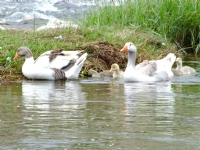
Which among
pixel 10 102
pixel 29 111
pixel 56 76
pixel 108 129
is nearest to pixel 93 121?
pixel 108 129

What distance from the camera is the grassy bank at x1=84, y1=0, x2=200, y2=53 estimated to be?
17.9 meters

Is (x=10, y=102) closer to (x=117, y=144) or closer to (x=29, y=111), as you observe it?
(x=29, y=111)

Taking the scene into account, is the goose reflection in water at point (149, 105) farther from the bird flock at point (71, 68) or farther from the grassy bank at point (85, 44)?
the grassy bank at point (85, 44)

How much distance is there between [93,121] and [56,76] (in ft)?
16.4

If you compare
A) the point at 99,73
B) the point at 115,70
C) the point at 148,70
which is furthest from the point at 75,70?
the point at 148,70

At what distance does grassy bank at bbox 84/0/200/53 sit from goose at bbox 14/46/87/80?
15.2ft

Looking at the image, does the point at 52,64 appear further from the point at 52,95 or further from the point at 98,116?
the point at 98,116

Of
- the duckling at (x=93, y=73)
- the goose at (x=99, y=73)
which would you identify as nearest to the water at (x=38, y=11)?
the goose at (x=99, y=73)

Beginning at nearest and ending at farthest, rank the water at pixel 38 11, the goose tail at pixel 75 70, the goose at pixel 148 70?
the goose at pixel 148 70 < the goose tail at pixel 75 70 < the water at pixel 38 11

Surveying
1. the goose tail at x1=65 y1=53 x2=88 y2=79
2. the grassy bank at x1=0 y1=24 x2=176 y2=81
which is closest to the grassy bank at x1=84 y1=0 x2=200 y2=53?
the grassy bank at x1=0 y1=24 x2=176 y2=81

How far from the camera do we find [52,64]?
1294 cm

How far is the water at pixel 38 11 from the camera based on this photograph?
76.9ft

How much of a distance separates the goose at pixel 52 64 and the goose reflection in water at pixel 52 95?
25cm

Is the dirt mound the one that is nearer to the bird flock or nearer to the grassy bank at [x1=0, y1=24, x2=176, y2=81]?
the grassy bank at [x1=0, y1=24, x2=176, y2=81]
